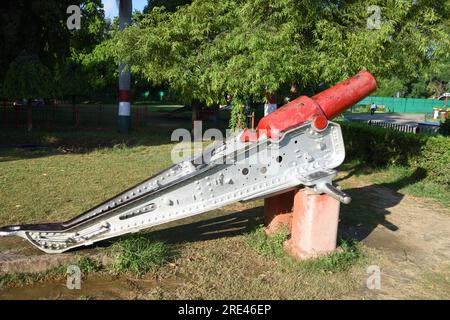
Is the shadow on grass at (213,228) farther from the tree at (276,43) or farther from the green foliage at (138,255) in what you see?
the tree at (276,43)

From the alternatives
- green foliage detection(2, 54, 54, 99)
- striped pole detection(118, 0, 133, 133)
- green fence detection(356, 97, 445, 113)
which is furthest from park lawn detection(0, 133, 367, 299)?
green fence detection(356, 97, 445, 113)

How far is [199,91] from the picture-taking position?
667 centimetres

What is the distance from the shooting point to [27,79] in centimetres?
1564

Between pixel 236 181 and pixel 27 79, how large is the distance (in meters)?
13.7

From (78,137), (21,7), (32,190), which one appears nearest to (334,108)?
(32,190)

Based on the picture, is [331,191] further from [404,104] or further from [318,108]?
[404,104]

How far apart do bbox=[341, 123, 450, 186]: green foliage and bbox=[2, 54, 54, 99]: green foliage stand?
1108cm

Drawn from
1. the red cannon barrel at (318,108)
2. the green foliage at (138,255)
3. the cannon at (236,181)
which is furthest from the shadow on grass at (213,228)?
the red cannon barrel at (318,108)

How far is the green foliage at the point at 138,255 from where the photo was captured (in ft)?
14.6

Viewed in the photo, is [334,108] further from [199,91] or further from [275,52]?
[199,91]

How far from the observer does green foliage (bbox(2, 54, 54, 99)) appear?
1554 centimetres

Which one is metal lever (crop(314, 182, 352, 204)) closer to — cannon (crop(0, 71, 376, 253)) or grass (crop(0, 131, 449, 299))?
cannon (crop(0, 71, 376, 253))

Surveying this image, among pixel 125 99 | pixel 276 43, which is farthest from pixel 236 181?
pixel 125 99
